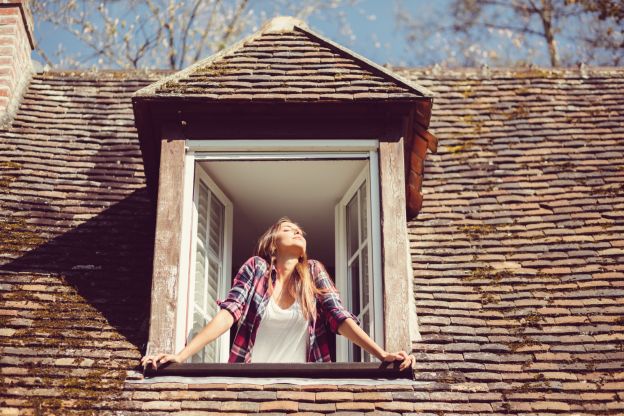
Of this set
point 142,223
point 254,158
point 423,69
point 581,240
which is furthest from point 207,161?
point 423,69

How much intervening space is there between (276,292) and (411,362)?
1156mm

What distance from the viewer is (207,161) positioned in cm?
632

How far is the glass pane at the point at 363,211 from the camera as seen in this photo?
6.47 m

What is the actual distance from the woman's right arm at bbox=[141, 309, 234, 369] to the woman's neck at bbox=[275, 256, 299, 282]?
65 centimetres

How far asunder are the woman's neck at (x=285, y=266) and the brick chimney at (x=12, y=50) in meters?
3.32

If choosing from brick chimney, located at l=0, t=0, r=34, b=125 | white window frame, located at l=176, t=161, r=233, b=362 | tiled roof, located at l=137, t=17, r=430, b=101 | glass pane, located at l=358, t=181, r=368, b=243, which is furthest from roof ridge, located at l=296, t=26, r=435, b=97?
brick chimney, located at l=0, t=0, r=34, b=125

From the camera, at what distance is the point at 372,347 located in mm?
5422

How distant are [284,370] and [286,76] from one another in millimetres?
2238

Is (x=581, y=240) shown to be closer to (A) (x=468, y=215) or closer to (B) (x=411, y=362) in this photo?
(A) (x=468, y=215)

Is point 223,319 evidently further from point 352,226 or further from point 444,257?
point 444,257

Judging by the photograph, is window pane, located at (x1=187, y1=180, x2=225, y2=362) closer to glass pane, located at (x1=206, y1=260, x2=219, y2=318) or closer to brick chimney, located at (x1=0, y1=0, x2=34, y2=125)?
glass pane, located at (x1=206, y1=260, x2=219, y2=318)

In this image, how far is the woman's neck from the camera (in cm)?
616

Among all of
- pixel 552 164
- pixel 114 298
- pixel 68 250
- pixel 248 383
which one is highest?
pixel 552 164

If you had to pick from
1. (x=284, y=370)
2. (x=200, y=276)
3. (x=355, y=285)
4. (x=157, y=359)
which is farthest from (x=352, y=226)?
(x=157, y=359)
